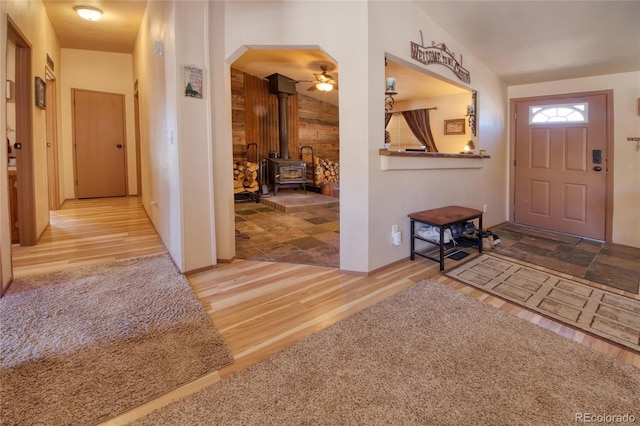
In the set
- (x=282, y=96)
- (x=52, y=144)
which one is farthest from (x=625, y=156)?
(x=52, y=144)

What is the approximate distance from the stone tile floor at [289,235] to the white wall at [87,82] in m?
3.10

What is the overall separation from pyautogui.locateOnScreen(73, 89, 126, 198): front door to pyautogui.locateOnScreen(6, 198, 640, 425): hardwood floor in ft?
8.53

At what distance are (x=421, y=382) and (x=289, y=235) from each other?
2.57 m

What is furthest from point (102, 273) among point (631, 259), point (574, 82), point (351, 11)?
point (574, 82)

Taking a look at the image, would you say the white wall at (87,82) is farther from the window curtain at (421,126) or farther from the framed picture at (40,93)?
the window curtain at (421,126)

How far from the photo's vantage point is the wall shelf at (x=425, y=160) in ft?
8.52

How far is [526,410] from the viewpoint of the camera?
3.96ft

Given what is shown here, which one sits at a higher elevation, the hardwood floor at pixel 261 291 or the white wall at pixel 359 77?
the white wall at pixel 359 77

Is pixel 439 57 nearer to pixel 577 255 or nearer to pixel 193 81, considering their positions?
pixel 193 81

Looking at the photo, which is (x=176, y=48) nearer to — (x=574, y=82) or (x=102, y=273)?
(x=102, y=273)

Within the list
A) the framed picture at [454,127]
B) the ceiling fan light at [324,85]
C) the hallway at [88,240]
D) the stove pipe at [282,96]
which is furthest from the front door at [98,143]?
the framed picture at [454,127]

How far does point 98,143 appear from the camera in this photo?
230 inches

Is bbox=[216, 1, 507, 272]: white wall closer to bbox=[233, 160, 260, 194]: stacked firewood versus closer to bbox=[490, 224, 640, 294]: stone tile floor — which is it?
bbox=[490, 224, 640, 294]: stone tile floor

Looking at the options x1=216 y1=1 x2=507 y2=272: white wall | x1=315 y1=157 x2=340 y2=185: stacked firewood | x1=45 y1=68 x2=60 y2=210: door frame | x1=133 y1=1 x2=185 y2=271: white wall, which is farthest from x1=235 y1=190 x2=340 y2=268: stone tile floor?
x1=45 y1=68 x2=60 y2=210: door frame
